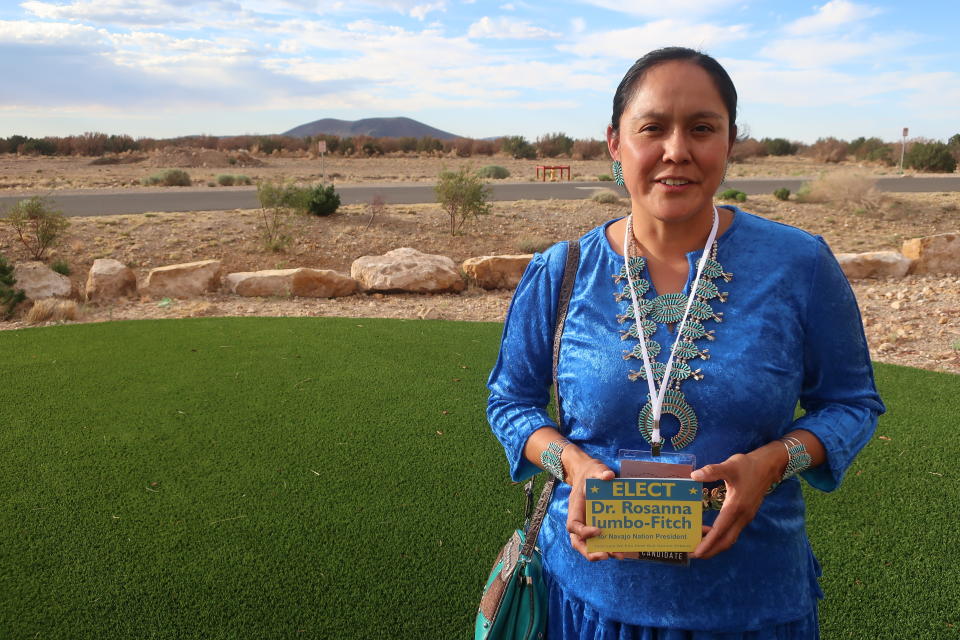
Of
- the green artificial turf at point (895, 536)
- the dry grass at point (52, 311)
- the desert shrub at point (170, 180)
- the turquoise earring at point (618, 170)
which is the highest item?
the turquoise earring at point (618, 170)

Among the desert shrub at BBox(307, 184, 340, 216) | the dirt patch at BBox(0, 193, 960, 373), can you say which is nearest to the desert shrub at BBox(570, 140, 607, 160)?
the dirt patch at BBox(0, 193, 960, 373)

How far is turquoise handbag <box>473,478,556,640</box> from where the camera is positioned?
157 centimetres

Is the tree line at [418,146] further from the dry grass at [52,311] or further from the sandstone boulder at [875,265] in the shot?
the dry grass at [52,311]

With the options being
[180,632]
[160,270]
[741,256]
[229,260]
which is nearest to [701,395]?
[741,256]

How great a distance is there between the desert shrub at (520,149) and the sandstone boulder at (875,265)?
37358 millimetres

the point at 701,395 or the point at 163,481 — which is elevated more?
the point at 701,395

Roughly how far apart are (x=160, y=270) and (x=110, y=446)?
19.8 ft

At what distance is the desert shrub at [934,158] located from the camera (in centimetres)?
2845

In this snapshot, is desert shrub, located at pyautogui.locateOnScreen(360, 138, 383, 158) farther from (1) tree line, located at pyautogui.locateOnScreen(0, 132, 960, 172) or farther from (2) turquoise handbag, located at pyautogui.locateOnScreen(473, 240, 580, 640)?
(2) turquoise handbag, located at pyautogui.locateOnScreen(473, 240, 580, 640)

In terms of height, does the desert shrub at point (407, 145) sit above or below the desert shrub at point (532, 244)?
above

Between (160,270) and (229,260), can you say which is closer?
(160,270)

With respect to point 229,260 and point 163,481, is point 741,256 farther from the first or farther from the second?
point 229,260

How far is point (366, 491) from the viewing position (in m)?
3.76

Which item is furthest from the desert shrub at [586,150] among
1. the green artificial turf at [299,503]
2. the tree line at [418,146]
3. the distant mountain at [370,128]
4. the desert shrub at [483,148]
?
the distant mountain at [370,128]
